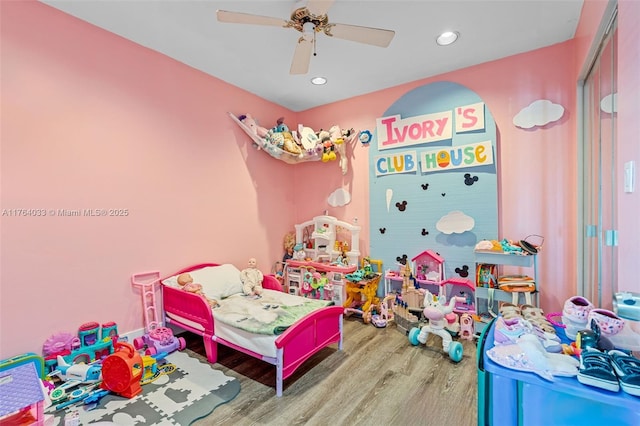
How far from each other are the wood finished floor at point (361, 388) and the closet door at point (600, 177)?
1.04 metres

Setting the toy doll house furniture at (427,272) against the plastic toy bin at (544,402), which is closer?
the plastic toy bin at (544,402)

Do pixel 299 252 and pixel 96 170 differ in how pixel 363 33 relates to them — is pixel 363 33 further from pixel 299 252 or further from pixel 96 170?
Result: pixel 299 252

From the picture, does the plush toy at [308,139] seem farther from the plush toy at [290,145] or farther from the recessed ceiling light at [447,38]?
the recessed ceiling light at [447,38]

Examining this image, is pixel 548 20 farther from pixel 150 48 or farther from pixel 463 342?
pixel 150 48

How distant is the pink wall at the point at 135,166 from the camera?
194 cm

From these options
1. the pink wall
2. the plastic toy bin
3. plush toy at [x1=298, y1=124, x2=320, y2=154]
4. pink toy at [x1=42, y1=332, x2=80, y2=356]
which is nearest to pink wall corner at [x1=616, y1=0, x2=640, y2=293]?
the pink wall

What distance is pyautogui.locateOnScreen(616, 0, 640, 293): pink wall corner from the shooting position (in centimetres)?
108

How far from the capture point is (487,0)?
2002 mm

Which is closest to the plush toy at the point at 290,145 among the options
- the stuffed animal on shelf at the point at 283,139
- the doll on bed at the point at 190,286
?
the stuffed animal on shelf at the point at 283,139

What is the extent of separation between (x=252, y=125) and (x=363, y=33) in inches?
71.4

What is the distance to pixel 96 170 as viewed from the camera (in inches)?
89.4

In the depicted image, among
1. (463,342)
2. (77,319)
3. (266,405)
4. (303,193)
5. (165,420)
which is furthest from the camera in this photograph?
(303,193)

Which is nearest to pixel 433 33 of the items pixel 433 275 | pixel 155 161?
pixel 433 275

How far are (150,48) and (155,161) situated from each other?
1.00 m
